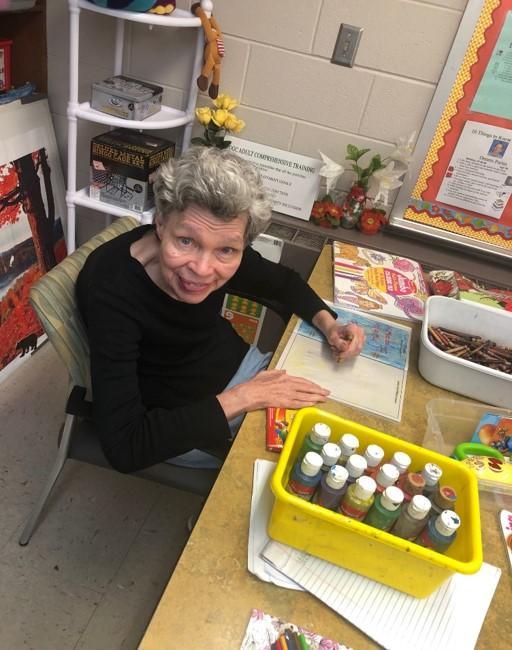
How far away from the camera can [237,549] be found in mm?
754

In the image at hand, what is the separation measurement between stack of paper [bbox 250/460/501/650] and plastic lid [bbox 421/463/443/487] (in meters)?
0.15

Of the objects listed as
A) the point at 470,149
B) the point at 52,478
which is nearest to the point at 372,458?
the point at 52,478

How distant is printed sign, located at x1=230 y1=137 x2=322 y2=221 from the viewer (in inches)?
72.1

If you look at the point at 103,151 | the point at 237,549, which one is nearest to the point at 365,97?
the point at 103,151

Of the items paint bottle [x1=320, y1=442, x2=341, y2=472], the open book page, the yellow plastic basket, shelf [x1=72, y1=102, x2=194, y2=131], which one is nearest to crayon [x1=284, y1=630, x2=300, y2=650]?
the yellow plastic basket

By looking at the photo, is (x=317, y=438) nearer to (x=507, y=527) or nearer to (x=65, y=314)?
(x=507, y=527)

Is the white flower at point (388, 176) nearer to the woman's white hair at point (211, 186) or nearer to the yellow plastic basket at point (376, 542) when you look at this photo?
the woman's white hair at point (211, 186)

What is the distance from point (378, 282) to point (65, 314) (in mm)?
881

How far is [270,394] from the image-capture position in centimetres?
103

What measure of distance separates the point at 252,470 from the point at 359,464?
0.67 feet

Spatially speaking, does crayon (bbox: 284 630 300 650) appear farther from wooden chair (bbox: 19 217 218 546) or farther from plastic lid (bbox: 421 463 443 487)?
wooden chair (bbox: 19 217 218 546)

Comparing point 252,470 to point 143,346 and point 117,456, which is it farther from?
point 143,346

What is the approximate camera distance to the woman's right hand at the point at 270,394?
1022mm

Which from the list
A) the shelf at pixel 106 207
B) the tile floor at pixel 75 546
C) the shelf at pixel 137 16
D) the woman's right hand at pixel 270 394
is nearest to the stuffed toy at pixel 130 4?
the shelf at pixel 137 16
